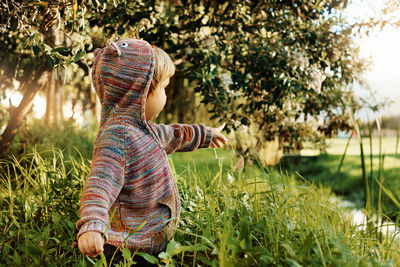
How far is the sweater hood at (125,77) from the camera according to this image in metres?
A: 1.62

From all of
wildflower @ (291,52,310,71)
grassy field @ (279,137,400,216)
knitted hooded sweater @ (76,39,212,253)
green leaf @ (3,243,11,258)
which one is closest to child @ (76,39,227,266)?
knitted hooded sweater @ (76,39,212,253)

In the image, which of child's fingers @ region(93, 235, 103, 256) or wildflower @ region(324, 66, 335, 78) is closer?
child's fingers @ region(93, 235, 103, 256)

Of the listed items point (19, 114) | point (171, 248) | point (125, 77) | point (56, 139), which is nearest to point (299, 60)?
point (125, 77)

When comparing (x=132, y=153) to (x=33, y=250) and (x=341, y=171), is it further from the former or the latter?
(x=341, y=171)

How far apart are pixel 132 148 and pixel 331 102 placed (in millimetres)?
2889

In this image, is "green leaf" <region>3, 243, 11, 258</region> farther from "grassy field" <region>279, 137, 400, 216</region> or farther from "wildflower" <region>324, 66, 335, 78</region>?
"grassy field" <region>279, 137, 400, 216</region>

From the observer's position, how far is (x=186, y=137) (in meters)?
1.99

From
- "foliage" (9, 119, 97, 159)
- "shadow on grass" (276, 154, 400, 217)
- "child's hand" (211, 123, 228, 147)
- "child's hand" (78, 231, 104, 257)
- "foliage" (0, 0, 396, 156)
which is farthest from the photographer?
"shadow on grass" (276, 154, 400, 217)

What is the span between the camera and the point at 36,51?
209cm

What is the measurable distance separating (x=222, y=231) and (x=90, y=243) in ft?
2.23

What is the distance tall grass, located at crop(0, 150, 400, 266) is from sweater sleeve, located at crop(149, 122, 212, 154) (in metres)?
0.23

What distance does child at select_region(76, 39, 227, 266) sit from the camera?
1603mm

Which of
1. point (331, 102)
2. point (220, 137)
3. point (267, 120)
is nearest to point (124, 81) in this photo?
point (220, 137)

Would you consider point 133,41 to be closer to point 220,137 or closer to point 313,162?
point 220,137
